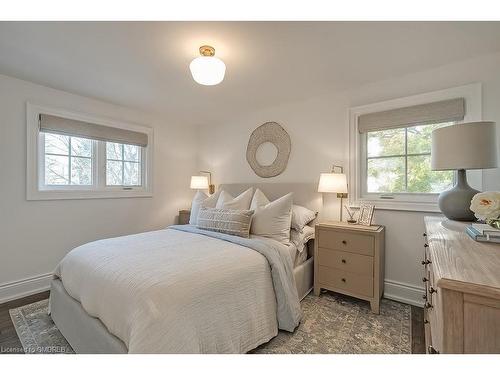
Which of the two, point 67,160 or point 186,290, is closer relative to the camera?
point 186,290

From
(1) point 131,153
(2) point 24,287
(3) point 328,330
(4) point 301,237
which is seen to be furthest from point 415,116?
(2) point 24,287

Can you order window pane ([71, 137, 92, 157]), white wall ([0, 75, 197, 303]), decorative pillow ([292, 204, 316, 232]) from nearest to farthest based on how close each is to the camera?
white wall ([0, 75, 197, 303]) → decorative pillow ([292, 204, 316, 232]) → window pane ([71, 137, 92, 157])

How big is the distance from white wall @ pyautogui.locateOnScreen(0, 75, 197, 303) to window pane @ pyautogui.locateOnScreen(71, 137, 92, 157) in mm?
361

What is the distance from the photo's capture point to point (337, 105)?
2.66 metres

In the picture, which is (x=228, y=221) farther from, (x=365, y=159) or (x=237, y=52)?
(x=365, y=159)

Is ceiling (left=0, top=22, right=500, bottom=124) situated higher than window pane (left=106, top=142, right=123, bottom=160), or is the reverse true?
ceiling (left=0, top=22, right=500, bottom=124)

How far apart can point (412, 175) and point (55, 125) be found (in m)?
3.78

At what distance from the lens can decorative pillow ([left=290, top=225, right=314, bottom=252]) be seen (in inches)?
90.8

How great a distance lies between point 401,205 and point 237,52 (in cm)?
205

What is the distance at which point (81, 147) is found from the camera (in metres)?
2.87

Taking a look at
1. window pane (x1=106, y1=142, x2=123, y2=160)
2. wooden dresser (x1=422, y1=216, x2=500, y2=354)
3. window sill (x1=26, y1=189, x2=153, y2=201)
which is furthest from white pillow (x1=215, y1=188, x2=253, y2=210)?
wooden dresser (x1=422, y1=216, x2=500, y2=354)

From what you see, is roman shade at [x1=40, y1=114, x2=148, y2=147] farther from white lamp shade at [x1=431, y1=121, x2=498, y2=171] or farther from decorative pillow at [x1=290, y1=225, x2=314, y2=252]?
white lamp shade at [x1=431, y1=121, x2=498, y2=171]

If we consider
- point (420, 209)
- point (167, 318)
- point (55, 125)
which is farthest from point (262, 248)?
point (55, 125)

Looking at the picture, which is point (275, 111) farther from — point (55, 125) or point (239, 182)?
point (55, 125)
